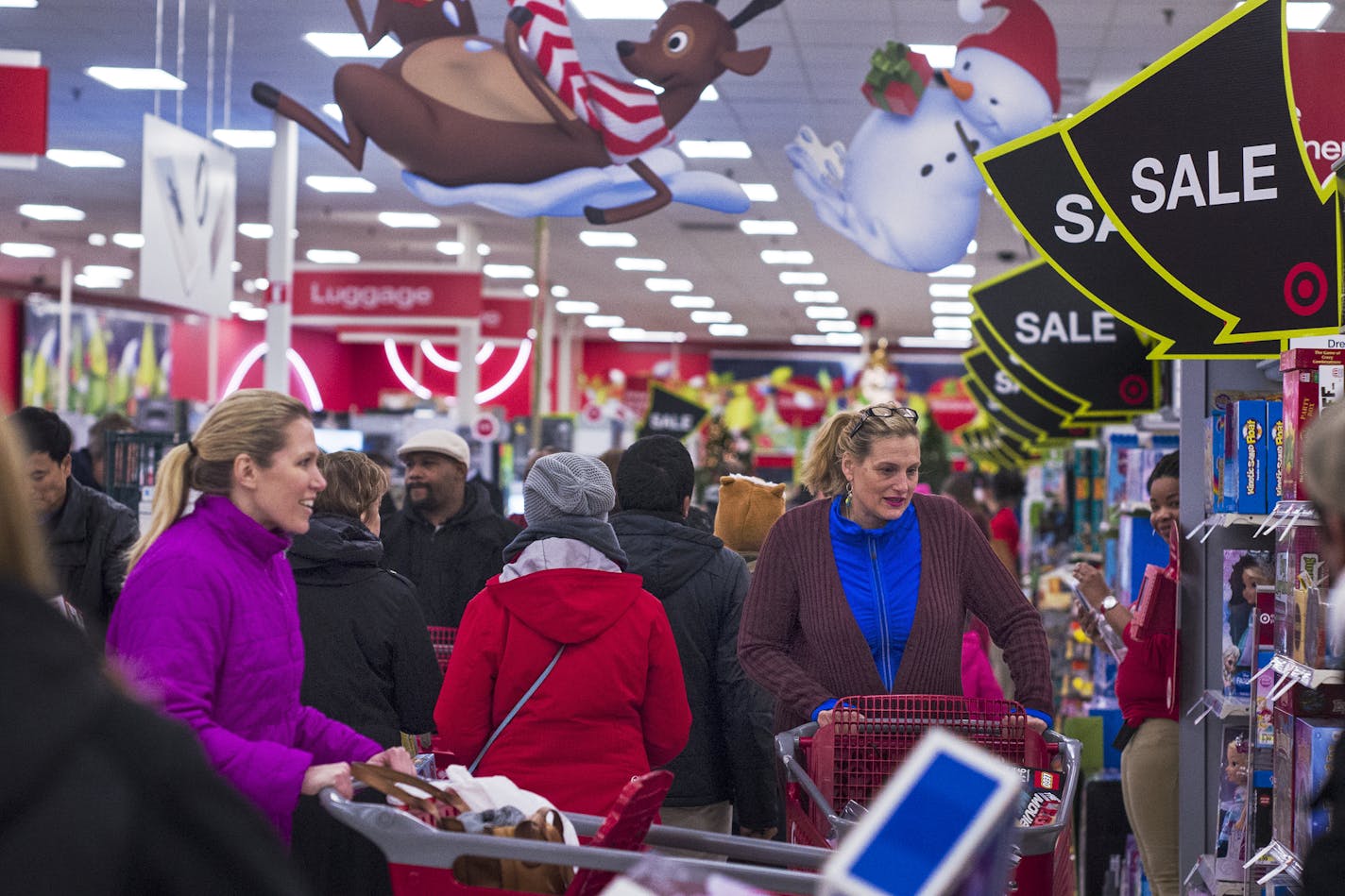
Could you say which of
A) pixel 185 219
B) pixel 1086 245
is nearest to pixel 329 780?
pixel 1086 245

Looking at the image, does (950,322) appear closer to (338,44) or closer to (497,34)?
(338,44)

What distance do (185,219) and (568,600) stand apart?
5840mm

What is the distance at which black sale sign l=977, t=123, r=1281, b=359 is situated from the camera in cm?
365

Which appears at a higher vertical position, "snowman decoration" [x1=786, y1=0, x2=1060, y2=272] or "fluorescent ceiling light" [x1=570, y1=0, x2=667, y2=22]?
"fluorescent ceiling light" [x1=570, y1=0, x2=667, y2=22]

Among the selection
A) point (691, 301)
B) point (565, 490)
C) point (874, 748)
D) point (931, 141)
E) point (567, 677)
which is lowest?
point (874, 748)

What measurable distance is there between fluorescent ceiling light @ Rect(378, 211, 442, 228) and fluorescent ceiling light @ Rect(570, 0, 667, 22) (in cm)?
812

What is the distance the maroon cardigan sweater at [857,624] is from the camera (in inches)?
132

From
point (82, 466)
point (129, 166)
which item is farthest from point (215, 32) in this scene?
point (129, 166)

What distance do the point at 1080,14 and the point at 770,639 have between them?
6663mm

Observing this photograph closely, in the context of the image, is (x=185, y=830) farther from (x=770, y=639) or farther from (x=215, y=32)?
(x=215, y=32)

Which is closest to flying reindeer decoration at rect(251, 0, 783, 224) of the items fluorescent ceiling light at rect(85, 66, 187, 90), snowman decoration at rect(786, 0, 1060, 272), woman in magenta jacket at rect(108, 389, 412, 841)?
snowman decoration at rect(786, 0, 1060, 272)

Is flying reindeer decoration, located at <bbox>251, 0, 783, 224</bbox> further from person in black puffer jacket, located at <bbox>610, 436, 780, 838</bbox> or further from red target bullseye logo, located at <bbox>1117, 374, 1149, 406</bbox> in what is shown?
person in black puffer jacket, located at <bbox>610, 436, 780, 838</bbox>

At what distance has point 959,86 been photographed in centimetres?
730

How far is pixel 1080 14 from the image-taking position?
9016 mm
